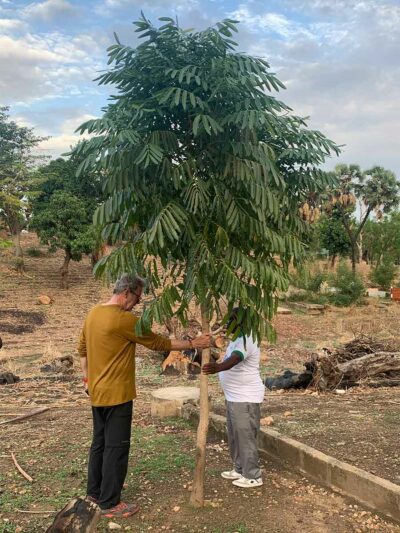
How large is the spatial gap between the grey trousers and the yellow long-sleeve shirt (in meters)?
0.99

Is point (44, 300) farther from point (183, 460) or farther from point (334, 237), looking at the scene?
point (183, 460)

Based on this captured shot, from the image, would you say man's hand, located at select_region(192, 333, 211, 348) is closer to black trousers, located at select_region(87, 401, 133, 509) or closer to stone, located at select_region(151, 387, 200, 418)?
black trousers, located at select_region(87, 401, 133, 509)

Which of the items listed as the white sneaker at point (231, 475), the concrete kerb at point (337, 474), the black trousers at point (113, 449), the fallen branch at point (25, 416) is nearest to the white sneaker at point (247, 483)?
the white sneaker at point (231, 475)

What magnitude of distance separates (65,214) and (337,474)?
80.5 feet

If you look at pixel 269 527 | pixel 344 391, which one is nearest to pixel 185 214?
pixel 269 527

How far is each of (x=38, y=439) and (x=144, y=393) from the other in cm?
313

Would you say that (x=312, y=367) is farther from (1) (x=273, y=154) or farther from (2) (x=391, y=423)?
(1) (x=273, y=154)

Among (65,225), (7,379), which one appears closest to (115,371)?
(7,379)

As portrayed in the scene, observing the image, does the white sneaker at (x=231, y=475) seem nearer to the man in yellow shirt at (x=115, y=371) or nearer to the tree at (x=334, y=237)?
the man in yellow shirt at (x=115, y=371)

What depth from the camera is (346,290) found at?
28.2 meters

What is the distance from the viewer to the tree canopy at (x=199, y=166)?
367 cm

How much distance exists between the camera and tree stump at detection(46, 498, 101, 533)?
11.6 feet

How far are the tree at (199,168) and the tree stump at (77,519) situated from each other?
1.24m

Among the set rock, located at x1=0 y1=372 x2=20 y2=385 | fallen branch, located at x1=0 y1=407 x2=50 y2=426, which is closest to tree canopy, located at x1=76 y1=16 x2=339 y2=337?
fallen branch, located at x1=0 y1=407 x2=50 y2=426
